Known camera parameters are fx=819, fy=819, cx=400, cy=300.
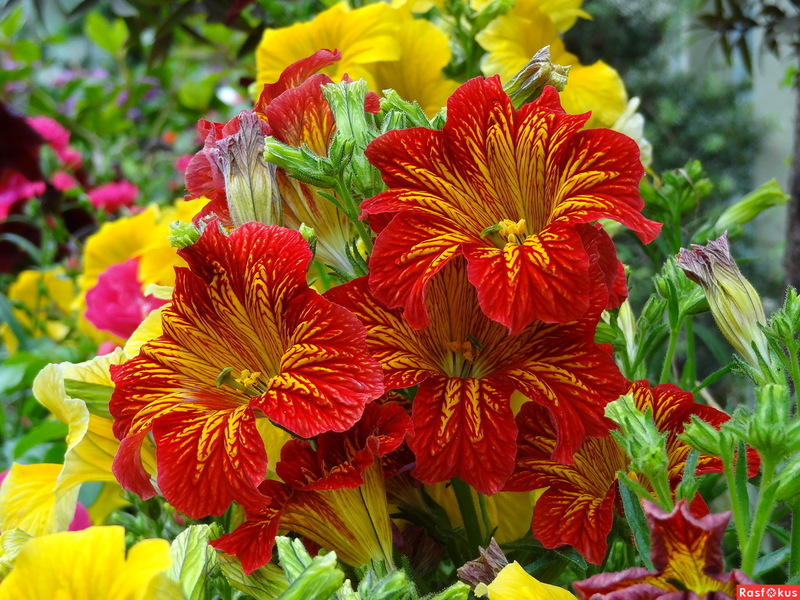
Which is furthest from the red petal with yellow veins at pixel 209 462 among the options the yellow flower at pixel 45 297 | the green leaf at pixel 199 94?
the green leaf at pixel 199 94

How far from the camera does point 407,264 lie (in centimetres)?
37

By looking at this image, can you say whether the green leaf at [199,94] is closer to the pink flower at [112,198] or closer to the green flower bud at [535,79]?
the pink flower at [112,198]

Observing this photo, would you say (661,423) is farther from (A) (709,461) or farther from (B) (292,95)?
(B) (292,95)

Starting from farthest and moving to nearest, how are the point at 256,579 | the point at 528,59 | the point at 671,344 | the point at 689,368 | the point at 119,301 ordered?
1. the point at 119,301
2. the point at 528,59
3. the point at 689,368
4. the point at 671,344
5. the point at 256,579

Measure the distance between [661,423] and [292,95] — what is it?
26cm

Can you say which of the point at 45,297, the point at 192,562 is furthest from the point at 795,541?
the point at 45,297

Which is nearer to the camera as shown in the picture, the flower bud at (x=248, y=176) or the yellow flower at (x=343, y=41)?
the flower bud at (x=248, y=176)

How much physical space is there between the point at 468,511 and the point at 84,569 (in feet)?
0.65

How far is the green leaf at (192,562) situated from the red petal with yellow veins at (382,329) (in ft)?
0.36

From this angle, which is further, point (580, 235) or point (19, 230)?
point (19, 230)

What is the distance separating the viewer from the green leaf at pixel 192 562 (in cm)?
33

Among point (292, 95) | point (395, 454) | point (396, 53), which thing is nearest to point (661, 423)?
point (395, 454)

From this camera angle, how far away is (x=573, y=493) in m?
0.41

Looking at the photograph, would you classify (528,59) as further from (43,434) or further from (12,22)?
(12,22)
